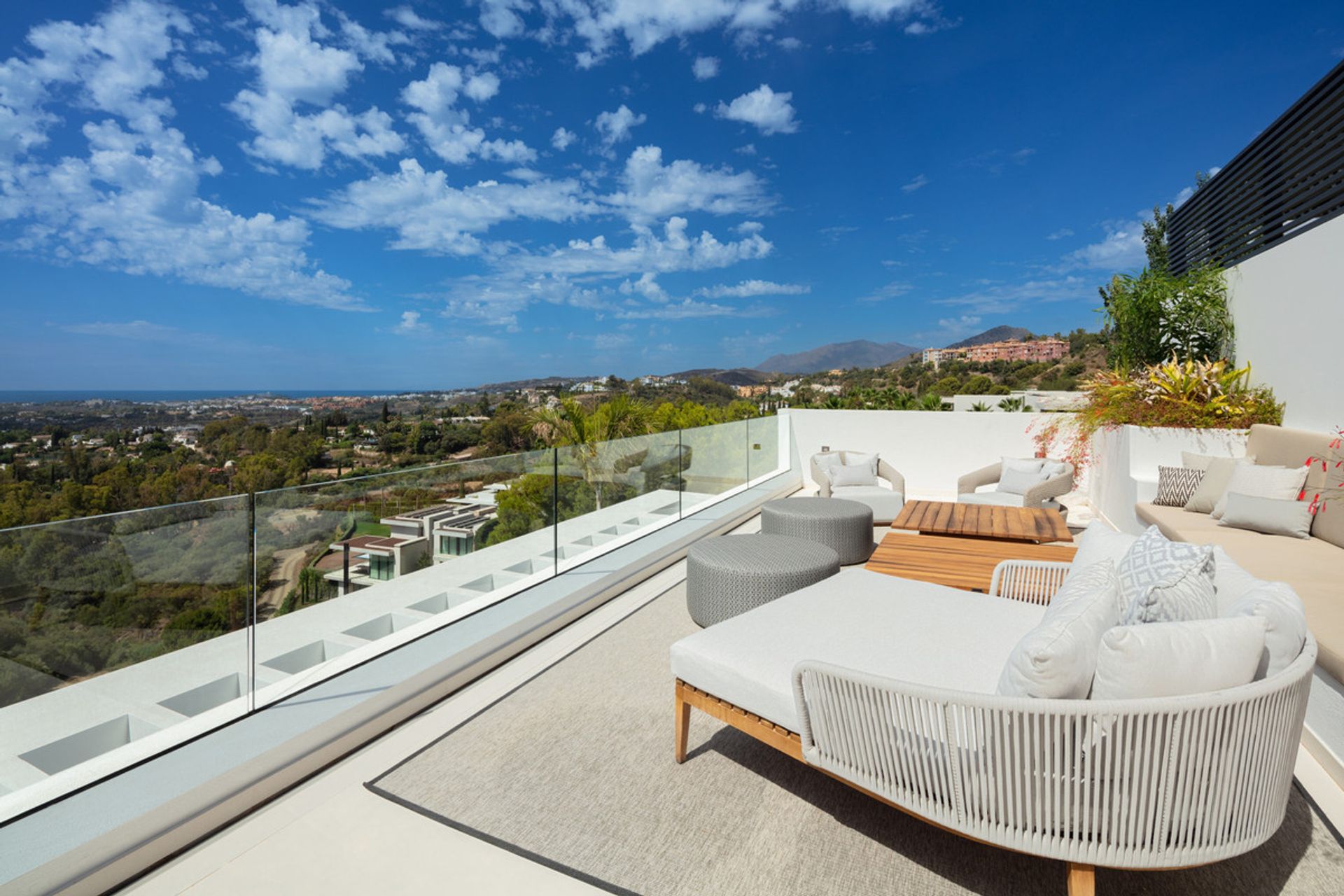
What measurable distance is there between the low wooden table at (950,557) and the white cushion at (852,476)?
2.45 metres

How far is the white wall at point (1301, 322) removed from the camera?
4.50 metres

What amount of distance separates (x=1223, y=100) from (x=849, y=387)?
504 inches

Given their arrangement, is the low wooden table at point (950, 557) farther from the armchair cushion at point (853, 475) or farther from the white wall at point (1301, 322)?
the white wall at point (1301, 322)

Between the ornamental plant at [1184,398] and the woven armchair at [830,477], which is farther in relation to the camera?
the woven armchair at [830,477]

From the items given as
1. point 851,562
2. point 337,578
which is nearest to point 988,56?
point 851,562

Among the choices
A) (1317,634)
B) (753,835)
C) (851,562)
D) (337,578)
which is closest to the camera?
(753,835)

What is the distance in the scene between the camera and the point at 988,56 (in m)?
16.0

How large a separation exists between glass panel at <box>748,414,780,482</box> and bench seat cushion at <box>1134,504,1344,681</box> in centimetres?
405

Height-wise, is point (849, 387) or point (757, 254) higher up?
point (757, 254)

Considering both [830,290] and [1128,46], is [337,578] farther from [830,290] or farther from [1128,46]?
[830,290]

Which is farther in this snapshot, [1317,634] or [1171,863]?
[1317,634]

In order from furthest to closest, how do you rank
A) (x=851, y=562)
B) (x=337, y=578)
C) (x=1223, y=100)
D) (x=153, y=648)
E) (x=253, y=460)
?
1. (x=253, y=460)
2. (x=1223, y=100)
3. (x=851, y=562)
4. (x=337, y=578)
5. (x=153, y=648)

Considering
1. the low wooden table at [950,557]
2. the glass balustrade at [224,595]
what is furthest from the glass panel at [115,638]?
the low wooden table at [950,557]

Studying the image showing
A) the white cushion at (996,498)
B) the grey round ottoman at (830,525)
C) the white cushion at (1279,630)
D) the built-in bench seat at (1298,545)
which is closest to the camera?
the white cushion at (1279,630)
